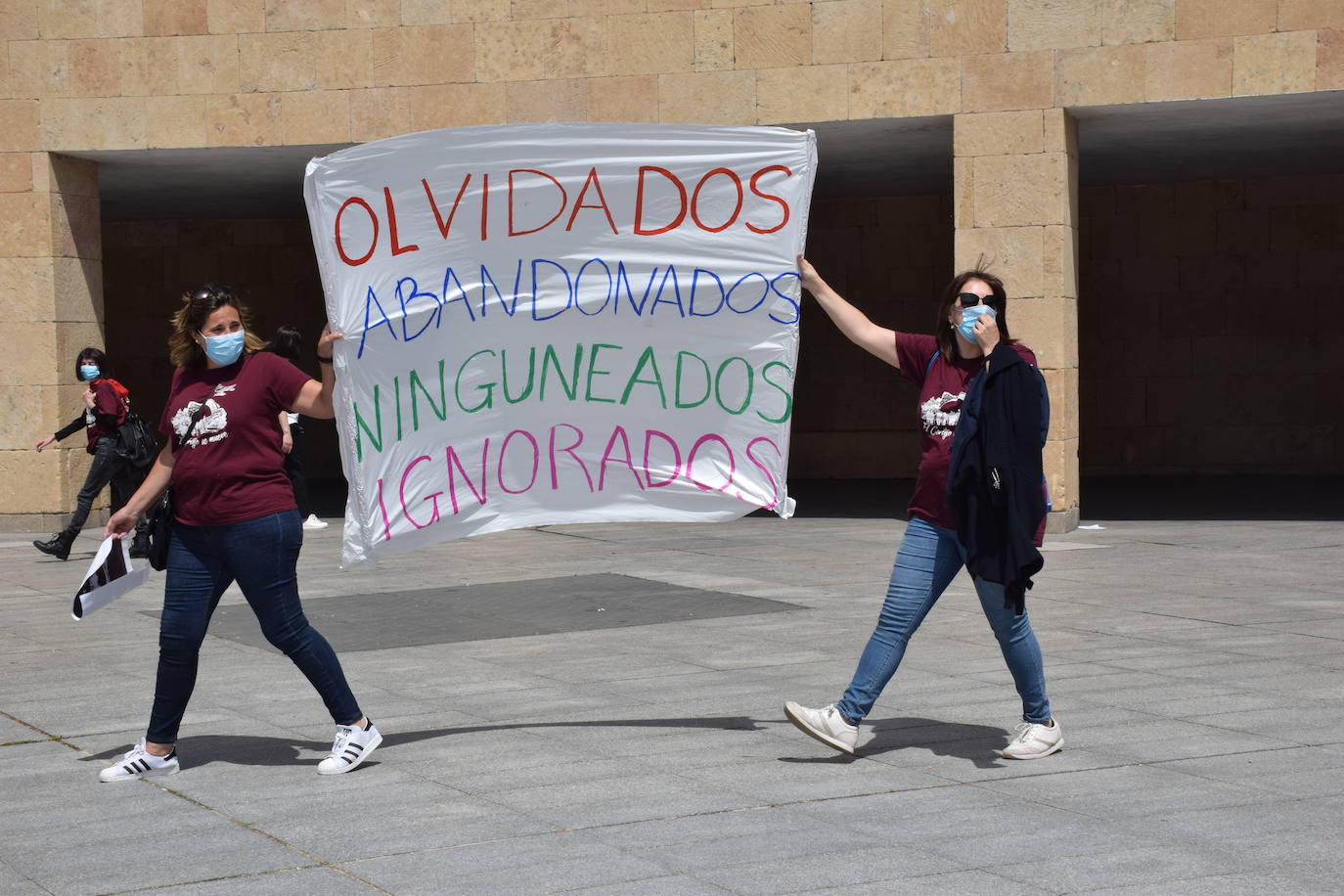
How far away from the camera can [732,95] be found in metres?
14.9

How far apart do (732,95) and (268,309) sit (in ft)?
36.8

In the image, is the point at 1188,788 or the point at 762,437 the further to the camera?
the point at 762,437

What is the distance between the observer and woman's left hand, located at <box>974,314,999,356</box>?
5.88 metres

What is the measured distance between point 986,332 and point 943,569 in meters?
0.86

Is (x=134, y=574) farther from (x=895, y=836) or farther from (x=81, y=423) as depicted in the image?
(x=81, y=423)

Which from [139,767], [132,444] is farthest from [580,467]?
[132,444]

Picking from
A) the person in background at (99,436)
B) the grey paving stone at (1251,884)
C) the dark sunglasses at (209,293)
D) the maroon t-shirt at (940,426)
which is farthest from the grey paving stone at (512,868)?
the person in background at (99,436)

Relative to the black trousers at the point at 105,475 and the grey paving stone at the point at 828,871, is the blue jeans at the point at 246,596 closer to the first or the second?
the grey paving stone at the point at 828,871

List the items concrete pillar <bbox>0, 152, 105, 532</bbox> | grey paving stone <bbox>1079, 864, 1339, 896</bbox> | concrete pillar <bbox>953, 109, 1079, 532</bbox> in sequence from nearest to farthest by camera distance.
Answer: grey paving stone <bbox>1079, 864, 1339, 896</bbox> < concrete pillar <bbox>953, 109, 1079, 532</bbox> < concrete pillar <bbox>0, 152, 105, 532</bbox>

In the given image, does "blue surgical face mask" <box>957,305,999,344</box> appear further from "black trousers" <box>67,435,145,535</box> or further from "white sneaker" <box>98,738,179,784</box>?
"black trousers" <box>67,435,145,535</box>

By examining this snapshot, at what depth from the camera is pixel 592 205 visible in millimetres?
6586

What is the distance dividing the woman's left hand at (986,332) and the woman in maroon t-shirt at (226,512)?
2.27 metres

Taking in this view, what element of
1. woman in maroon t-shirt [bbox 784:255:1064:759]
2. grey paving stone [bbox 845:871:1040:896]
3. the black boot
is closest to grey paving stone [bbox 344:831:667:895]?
grey paving stone [bbox 845:871:1040:896]

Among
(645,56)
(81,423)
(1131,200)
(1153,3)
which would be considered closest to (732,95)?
(645,56)
